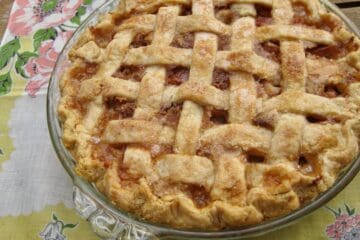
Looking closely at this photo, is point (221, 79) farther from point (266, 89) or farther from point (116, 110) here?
point (116, 110)

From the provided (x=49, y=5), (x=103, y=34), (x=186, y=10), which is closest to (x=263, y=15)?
(x=186, y=10)

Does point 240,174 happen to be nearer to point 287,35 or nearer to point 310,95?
point 310,95

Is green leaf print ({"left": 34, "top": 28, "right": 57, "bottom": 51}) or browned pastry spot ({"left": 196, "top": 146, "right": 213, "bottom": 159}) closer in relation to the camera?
browned pastry spot ({"left": 196, "top": 146, "right": 213, "bottom": 159})

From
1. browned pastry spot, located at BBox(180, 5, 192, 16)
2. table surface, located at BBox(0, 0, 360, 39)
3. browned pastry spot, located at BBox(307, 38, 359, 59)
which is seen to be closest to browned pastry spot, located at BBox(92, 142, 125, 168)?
browned pastry spot, located at BBox(180, 5, 192, 16)

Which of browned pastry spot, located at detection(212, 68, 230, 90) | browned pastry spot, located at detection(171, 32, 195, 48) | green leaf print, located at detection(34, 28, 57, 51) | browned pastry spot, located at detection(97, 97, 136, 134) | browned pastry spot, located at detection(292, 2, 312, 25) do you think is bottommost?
green leaf print, located at detection(34, 28, 57, 51)

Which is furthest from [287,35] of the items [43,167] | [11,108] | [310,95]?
[11,108]

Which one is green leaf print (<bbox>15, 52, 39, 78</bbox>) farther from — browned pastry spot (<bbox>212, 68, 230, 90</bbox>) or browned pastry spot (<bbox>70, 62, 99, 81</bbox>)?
browned pastry spot (<bbox>212, 68, 230, 90</bbox>)

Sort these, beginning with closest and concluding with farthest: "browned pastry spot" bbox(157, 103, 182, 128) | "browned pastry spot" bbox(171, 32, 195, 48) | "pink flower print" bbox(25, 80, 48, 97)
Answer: "browned pastry spot" bbox(157, 103, 182, 128) < "browned pastry spot" bbox(171, 32, 195, 48) < "pink flower print" bbox(25, 80, 48, 97)

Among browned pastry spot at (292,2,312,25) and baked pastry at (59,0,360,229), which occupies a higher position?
browned pastry spot at (292,2,312,25)
